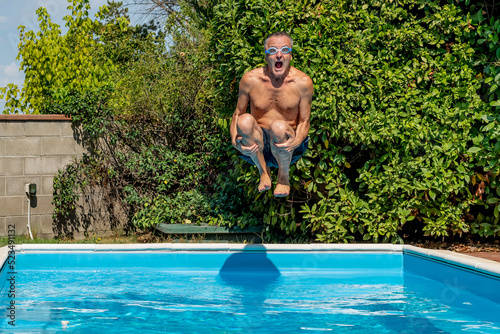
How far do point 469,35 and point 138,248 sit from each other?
15.7ft

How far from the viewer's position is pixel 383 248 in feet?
20.4

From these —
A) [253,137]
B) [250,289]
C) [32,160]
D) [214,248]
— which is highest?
[32,160]

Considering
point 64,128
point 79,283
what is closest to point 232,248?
point 79,283

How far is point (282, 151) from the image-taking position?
4.52m

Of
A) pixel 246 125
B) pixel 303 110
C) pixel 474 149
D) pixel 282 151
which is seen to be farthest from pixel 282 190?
pixel 474 149

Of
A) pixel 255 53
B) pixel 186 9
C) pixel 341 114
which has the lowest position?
pixel 341 114

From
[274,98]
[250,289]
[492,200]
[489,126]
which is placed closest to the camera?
[274,98]

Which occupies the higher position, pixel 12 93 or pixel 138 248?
pixel 12 93

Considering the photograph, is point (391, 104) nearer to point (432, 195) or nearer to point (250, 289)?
point (432, 195)

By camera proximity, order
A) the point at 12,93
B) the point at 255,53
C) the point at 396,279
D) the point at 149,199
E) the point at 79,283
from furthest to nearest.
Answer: the point at 12,93, the point at 149,199, the point at 255,53, the point at 396,279, the point at 79,283

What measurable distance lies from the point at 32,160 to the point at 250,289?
4.35 metres

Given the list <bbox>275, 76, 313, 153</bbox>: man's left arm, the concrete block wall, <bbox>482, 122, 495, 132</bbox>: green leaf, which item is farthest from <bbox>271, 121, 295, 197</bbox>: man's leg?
the concrete block wall

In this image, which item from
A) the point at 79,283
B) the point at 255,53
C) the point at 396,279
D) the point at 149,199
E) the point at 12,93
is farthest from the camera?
the point at 12,93

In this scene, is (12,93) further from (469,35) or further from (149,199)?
(469,35)
